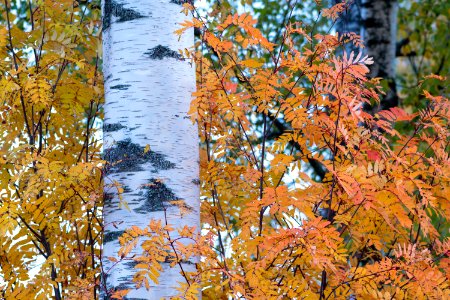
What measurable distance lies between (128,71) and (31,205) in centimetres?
67

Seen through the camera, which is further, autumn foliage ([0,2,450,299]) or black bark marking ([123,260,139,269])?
black bark marking ([123,260,139,269])

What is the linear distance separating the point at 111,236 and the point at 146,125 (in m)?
0.44

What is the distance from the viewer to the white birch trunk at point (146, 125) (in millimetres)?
2443

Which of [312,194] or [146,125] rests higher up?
[146,125]

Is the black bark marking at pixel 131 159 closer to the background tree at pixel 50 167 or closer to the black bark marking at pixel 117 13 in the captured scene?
the background tree at pixel 50 167

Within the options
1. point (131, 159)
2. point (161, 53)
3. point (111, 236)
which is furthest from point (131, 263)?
point (161, 53)

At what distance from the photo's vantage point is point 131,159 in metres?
2.49

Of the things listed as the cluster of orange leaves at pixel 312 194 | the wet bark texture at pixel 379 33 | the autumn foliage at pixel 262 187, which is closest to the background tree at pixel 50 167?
the autumn foliage at pixel 262 187

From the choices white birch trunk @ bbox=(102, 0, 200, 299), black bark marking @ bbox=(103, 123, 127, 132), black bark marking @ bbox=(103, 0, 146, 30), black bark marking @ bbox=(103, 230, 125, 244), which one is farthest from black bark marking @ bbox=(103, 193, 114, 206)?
black bark marking @ bbox=(103, 0, 146, 30)

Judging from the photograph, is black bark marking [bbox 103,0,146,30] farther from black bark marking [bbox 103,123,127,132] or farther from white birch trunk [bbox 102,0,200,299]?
black bark marking [bbox 103,123,127,132]

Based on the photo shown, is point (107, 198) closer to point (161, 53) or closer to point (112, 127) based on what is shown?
point (112, 127)

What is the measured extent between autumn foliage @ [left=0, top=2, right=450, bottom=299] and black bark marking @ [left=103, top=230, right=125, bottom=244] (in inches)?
2.7

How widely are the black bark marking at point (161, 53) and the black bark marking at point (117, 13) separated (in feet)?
0.50

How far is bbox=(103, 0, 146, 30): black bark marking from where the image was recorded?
8.69 ft
